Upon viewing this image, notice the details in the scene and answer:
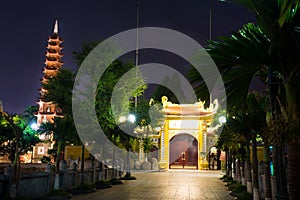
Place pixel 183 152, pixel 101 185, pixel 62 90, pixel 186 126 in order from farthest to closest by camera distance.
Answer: pixel 183 152 < pixel 186 126 < pixel 101 185 < pixel 62 90

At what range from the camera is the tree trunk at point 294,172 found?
420 cm

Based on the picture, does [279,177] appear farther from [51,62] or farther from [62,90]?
[51,62]

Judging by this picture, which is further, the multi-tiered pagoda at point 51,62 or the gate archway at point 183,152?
the multi-tiered pagoda at point 51,62

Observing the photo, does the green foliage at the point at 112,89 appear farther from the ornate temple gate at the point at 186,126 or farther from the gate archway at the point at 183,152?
the gate archway at the point at 183,152

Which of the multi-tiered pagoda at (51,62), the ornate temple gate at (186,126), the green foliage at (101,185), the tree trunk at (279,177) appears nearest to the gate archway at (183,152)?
the ornate temple gate at (186,126)

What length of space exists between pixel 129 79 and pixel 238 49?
50.1 feet

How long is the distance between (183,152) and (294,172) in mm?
35470

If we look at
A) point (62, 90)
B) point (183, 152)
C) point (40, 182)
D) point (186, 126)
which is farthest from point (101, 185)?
point (183, 152)

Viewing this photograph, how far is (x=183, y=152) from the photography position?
39312 mm

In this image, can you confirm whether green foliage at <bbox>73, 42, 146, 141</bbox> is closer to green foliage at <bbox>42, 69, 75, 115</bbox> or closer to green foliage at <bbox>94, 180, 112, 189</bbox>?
green foliage at <bbox>42, 69, 75, 115</bbox>

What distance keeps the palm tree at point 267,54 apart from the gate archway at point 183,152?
33.0 meters

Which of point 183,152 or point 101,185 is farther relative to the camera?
point 183,152

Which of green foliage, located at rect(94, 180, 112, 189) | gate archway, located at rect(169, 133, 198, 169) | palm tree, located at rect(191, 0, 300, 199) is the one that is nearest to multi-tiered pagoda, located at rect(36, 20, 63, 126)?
gate archway, located at rect(169, 133, 198, 169)

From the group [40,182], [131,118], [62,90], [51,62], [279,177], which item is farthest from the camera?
[51,62]
